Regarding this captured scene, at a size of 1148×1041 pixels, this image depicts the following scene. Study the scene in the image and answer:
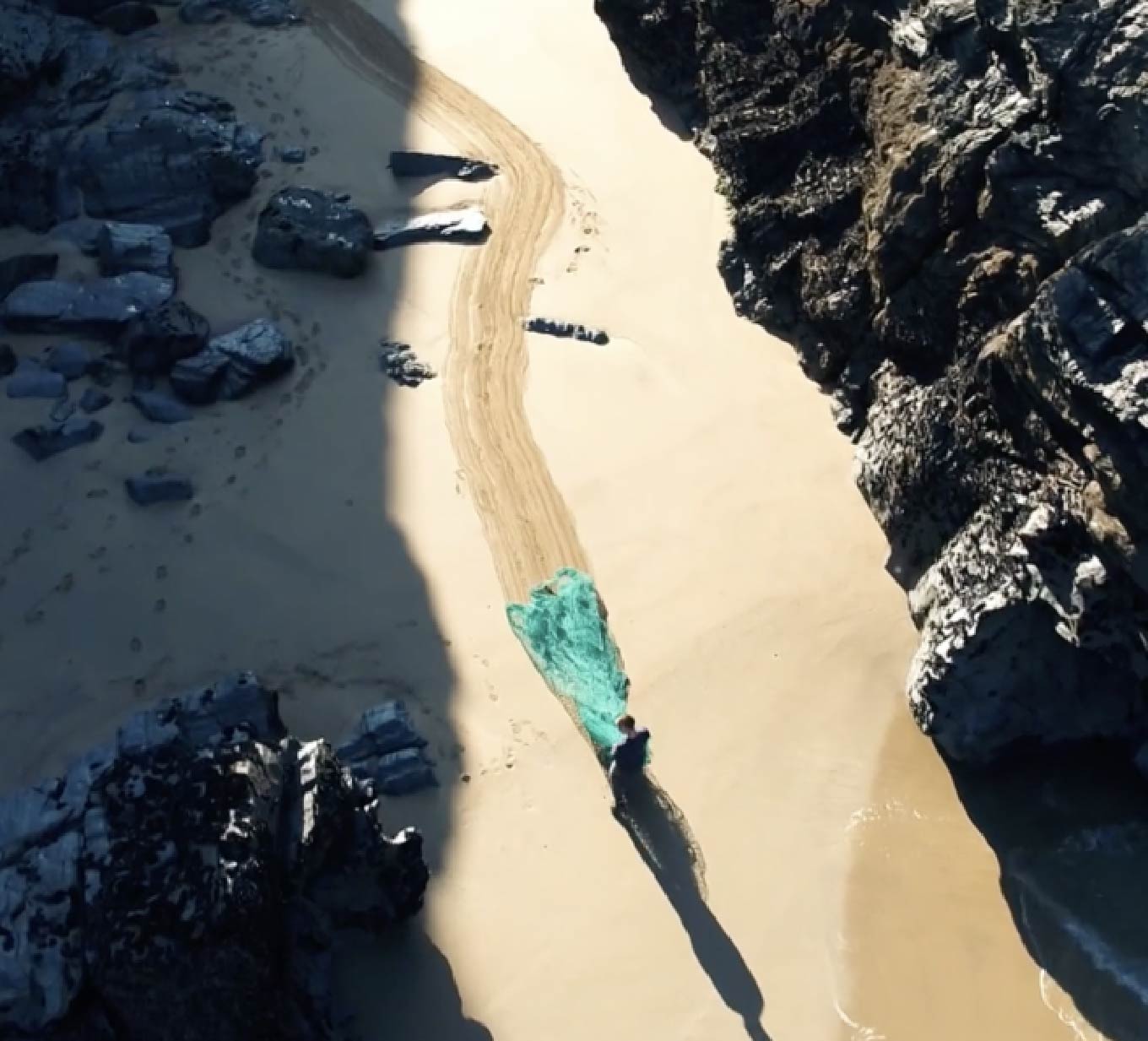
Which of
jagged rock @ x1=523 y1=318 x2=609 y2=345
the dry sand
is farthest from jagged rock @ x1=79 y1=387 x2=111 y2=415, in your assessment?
jagged rock @ x1=523 y1=318 x2=609 y2=345

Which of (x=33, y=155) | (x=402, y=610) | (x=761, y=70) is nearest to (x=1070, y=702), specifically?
(x=402, y=610)

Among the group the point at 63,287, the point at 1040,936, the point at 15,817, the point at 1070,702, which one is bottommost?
the point at 63,287

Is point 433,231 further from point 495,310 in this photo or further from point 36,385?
point 36,385

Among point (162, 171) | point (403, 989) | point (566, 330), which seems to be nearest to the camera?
point (403, 989)

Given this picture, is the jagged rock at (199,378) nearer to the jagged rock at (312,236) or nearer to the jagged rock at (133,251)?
the jagged rock at (133,251)

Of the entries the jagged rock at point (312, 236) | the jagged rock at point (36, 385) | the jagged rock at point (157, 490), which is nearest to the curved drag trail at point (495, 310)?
the jagged rock at point (312, 236)

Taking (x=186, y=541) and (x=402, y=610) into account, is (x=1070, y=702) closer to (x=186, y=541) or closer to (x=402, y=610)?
(x=402, y=610)

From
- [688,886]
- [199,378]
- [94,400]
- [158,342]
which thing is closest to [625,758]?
[688,886]

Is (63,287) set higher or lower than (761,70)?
lower
